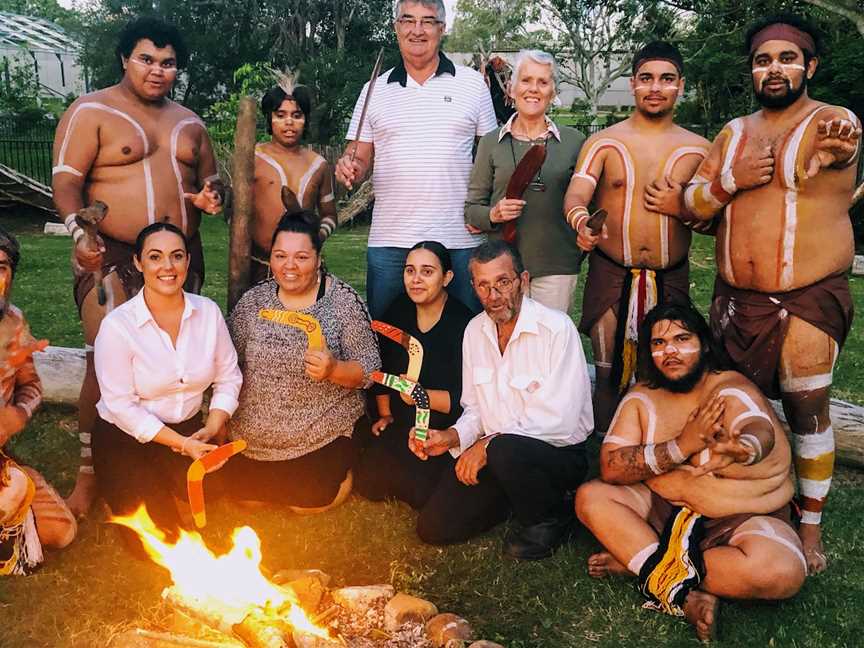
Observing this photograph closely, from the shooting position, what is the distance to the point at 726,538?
295 cm

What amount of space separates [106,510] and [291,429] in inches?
37.3

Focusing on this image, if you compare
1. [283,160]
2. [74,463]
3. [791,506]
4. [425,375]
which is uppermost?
[283,160]

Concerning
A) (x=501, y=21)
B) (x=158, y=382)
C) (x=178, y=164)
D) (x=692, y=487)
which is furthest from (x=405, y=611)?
(x=501, y=21)

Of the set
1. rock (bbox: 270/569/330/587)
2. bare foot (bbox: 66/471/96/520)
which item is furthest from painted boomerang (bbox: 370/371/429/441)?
bare foot (bbox: 66/471/96/520)

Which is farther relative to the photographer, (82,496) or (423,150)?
(423,150)

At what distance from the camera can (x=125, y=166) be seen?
3.71 m

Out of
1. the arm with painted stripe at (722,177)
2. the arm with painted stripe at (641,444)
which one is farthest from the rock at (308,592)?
the arm with painted stripe at (722,177)

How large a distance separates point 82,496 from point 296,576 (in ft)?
4.33

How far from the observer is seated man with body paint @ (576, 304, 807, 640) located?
2826 millimetres

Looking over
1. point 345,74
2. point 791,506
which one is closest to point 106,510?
point 791,506

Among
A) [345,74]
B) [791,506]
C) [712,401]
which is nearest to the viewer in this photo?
[712,401]

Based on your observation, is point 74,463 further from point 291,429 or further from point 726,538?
point 726,538

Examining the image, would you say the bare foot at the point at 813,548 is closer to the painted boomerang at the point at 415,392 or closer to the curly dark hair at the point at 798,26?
the painted boomerang at the point at 415,392

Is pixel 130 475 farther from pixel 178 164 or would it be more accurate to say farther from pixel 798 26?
pixel 798 26
